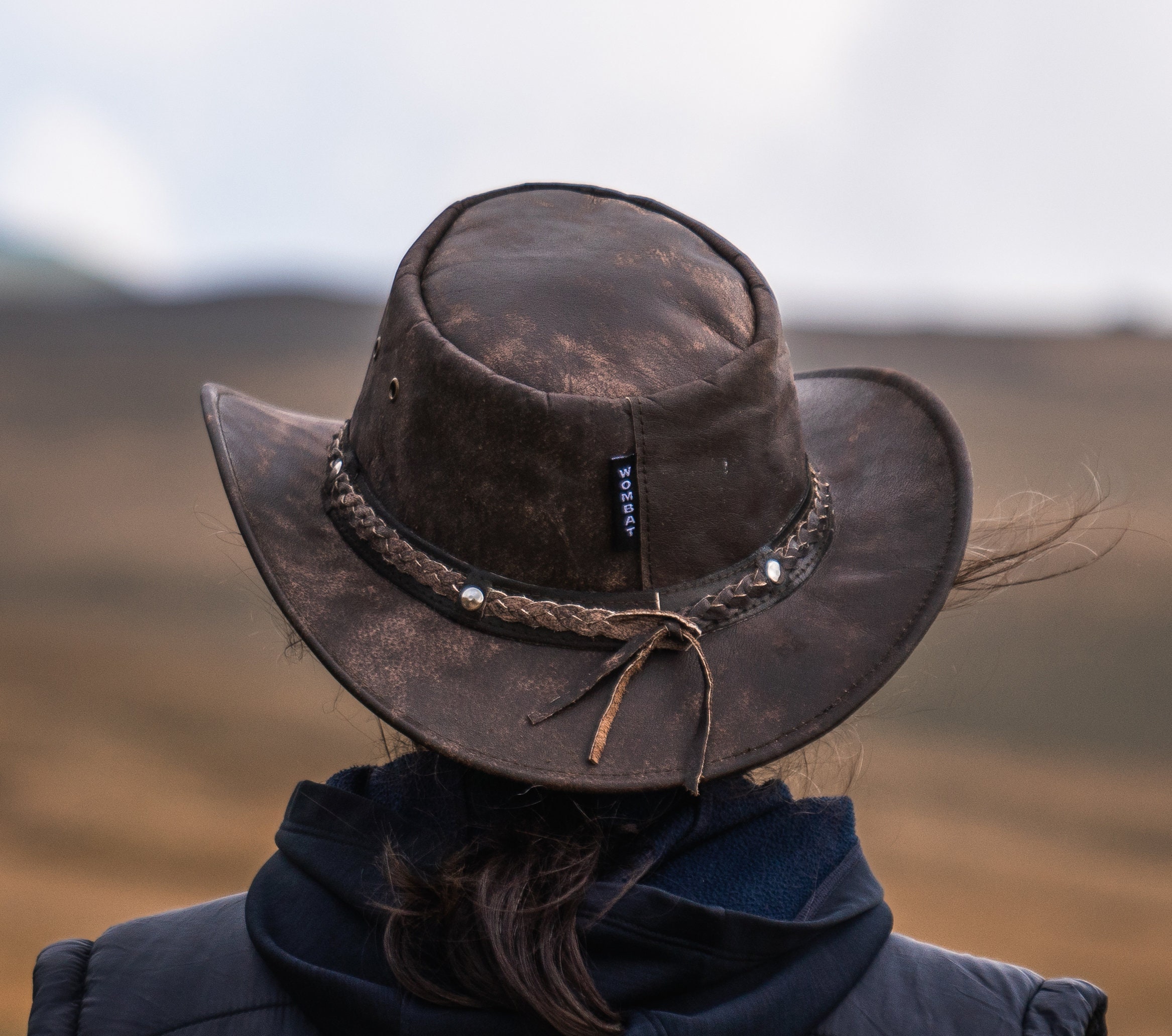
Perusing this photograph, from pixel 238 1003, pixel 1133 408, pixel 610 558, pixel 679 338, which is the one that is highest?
pixel 679 338

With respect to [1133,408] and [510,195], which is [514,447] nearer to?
[510,195]

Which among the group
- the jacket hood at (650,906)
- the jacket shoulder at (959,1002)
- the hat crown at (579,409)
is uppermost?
the hat crown at (579,409)

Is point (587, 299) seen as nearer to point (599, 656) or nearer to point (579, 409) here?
point (579, 409)

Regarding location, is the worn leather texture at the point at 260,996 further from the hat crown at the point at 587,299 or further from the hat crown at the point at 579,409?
the hat crown at the point at 587,299

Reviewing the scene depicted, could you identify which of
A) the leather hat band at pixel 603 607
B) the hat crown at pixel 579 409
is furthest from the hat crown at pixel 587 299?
the leather hat band at pixel 603 607

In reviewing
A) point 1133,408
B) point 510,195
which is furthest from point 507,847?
point 1133,408

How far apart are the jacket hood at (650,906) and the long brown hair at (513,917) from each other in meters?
0.02

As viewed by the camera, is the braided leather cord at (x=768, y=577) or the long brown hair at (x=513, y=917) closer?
the long brown hair at (x=513, y=917)

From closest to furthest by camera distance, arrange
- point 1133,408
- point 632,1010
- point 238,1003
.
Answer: point 632,1010 < point 238,1003 < point 1133,408

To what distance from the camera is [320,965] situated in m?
1.02

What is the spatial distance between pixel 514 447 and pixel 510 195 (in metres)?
0.37

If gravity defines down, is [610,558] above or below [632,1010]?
above

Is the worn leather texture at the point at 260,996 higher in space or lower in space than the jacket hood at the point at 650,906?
lower

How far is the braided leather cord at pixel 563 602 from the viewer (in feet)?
3.33
